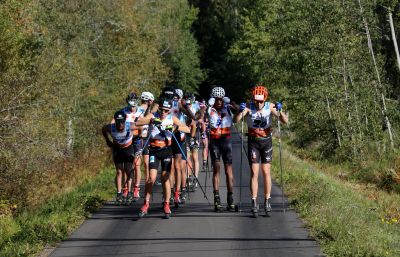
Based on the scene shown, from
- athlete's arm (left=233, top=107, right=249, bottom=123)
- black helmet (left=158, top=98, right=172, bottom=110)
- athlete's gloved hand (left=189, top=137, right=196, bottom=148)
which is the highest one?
black helmet (left=158, top=98, right=172, bottom=110)

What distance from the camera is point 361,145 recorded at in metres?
28.0

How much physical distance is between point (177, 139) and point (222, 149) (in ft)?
3.58

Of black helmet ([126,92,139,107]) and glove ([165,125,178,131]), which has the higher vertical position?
black helmet ([126,92,139,107])

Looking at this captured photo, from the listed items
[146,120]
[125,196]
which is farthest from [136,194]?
[146,120]

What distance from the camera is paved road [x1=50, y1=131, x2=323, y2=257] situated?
10.3 metres

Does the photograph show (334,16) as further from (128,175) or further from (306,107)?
(128,175)

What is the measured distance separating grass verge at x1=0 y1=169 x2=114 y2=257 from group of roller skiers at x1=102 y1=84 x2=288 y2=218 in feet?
2.83

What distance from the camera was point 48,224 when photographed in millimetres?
12078

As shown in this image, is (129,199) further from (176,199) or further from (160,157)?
(160,157)

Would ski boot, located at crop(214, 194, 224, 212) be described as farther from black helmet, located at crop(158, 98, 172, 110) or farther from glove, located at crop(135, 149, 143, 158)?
glove, located at crop(135, 149, 143, 158)

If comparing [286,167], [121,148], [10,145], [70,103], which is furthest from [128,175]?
[70,103]

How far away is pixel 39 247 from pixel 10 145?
385 inches

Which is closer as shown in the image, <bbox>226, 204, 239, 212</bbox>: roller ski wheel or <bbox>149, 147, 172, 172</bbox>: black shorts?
<bbox>149, 147, 172, 172</bbox>: black shorts

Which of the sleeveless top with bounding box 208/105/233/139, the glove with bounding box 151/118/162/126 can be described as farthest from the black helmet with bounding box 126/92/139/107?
the glove with bounding box 151/118/162/126
